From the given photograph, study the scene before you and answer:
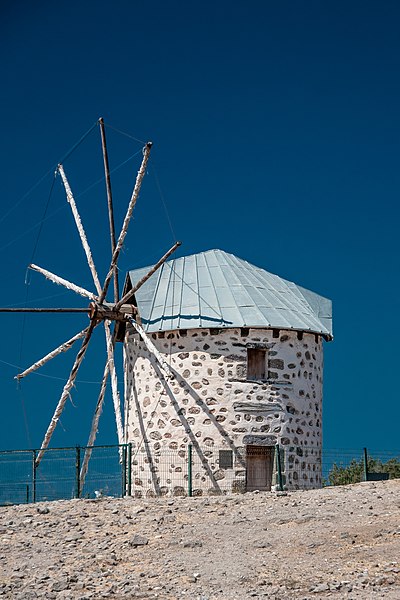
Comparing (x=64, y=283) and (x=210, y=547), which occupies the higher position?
(x=64, y=283)

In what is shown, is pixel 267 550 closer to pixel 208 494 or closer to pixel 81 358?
pixel 208 494

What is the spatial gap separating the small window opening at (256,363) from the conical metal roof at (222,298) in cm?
86

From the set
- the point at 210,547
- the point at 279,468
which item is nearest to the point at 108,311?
the point at 279,468

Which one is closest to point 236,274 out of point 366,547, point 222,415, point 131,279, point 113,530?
point 131,279

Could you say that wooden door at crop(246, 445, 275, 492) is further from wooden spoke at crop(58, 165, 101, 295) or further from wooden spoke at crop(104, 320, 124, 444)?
wooden spoke at crop(58, 165, 101, 295)

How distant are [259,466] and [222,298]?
489 cm

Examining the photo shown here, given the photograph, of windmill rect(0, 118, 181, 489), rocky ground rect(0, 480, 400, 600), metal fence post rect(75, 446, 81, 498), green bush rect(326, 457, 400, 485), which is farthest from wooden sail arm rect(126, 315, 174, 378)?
green bush rect(326, 457, 400, 485)

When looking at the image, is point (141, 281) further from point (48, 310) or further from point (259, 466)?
point (259, 466)

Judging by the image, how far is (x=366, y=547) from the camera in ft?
54.0

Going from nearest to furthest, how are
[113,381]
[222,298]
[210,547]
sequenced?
1. [210,547]
2. [222,298]
3. [113,381]

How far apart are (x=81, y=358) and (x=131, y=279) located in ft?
9.40

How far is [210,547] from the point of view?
1750 cm

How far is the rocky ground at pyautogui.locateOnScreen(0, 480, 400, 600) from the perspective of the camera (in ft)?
50.0

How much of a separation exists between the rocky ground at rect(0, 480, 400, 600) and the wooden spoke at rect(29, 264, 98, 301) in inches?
352
